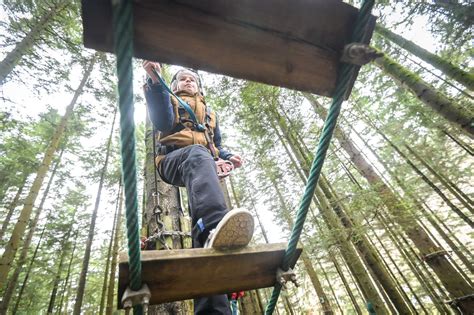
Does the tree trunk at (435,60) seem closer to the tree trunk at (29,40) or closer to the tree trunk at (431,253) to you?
the tree trunk at (431,253)

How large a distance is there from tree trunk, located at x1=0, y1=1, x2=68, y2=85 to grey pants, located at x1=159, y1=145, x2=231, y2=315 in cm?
726

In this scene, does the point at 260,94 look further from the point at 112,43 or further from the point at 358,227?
the point at 112,43

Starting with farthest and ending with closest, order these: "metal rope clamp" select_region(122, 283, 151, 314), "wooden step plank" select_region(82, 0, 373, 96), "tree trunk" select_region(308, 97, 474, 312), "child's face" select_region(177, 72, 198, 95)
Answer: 1. "tree trunk" select_region(308, 97, 474, 312)
2. "child's face" select_region(177, 72, 198, 95)
3. "metal rope clamp" select_region(122, 283, 151, 314)
4. "wooden step plank" select_region(82, 0, 373, 96)

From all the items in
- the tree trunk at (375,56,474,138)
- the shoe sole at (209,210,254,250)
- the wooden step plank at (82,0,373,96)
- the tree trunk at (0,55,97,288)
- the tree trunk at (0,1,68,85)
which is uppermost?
the tree trunk at (0,1,68,85)

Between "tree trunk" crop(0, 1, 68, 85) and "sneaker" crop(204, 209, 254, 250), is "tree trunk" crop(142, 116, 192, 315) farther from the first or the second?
"tree trunk" crop(0, 1, 68, 85)

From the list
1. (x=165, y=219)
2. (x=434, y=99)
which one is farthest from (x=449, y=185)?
(x=165, y=219)

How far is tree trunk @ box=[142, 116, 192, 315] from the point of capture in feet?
8.70

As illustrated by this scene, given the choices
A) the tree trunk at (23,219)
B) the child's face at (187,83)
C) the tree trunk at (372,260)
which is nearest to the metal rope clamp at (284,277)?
the child's face at (187,83)

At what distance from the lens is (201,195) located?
5.65 ft

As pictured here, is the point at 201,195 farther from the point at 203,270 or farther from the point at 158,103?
the point at 158,103

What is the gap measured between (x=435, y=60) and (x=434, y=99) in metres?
1.00

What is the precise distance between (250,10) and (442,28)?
571 cm

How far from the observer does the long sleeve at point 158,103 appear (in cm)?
189

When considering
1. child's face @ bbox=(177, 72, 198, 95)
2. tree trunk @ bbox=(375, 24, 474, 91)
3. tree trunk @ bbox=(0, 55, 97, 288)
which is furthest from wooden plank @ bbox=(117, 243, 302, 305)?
tree trunk @ bbox=(0, 55, 97, 288)
